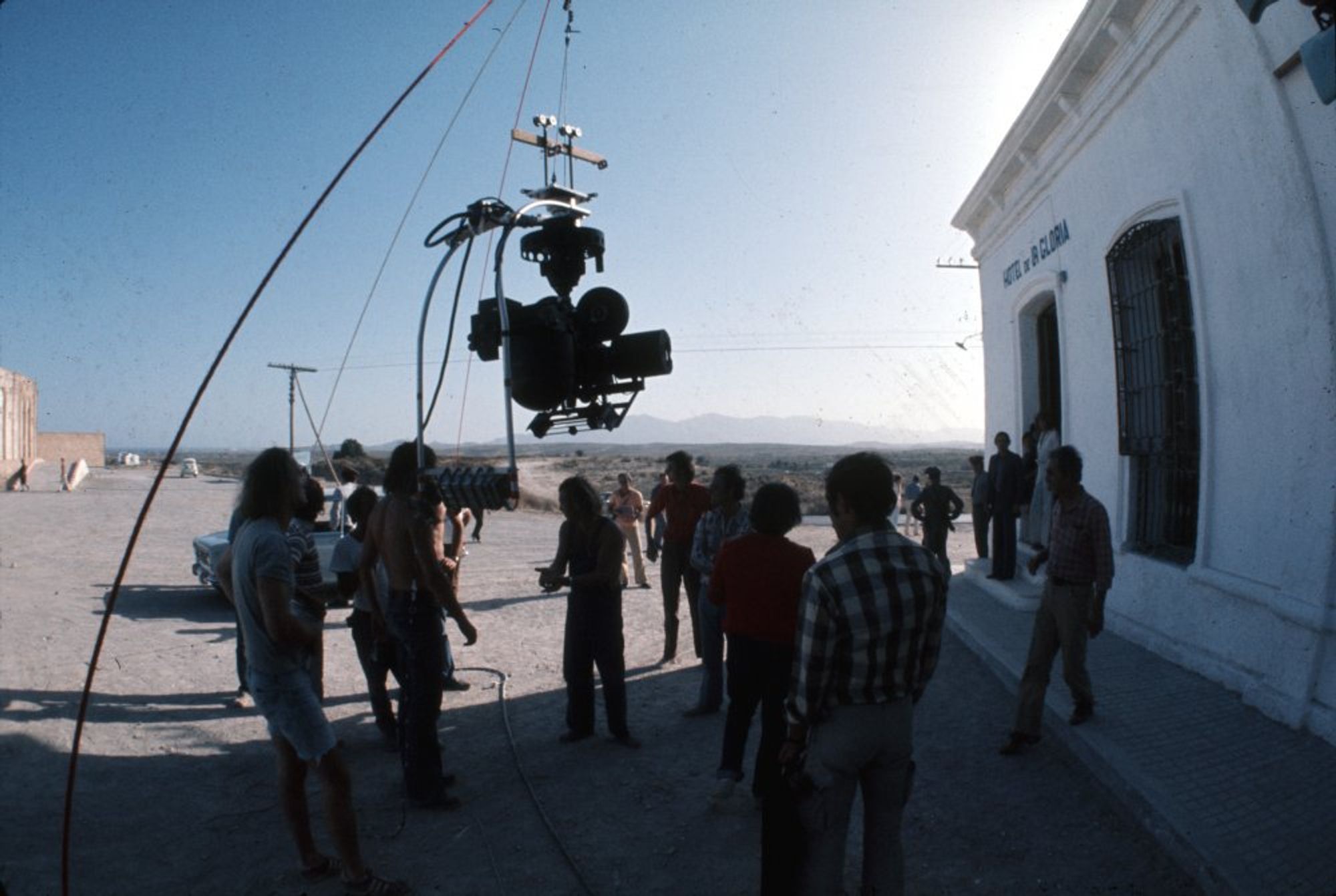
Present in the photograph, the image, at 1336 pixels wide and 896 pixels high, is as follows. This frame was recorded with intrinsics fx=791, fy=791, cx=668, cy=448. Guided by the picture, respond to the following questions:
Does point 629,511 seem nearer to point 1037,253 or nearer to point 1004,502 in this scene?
point 1004,502

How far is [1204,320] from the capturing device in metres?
5.95

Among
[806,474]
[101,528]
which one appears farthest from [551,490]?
[806,474]

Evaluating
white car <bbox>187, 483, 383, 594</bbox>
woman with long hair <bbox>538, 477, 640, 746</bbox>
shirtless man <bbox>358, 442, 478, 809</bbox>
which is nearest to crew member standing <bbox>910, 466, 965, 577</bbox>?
woman with long hair <bbox>538, 477, 640, 746</bbox>

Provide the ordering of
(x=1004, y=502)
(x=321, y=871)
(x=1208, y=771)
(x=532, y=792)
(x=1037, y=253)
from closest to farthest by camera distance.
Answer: (x=321, y=871)
(x=1208, y=771)
(x=532, y=792)
(x=1004, y=502)
(x=1037, y=253)

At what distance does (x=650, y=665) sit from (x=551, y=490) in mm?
26398

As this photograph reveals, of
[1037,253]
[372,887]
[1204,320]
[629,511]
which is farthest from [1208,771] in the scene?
[629,511]

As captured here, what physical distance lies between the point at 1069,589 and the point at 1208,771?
3.55ft

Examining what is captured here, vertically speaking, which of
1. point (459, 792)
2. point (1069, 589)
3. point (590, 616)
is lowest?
point (459, 792)

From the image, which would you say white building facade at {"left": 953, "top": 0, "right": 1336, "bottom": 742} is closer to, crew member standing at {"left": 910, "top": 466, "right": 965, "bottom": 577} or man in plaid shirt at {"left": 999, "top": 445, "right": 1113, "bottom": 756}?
man in plaid shirt at {"left": 999, "top": 445, "right": 1113, "bottom": 756}

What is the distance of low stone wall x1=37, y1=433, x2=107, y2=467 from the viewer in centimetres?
5128

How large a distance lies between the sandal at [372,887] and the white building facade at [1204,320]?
4.92 metres

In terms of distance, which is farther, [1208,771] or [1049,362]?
[1049,362]

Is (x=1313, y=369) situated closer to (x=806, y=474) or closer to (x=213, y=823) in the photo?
(x=213, y=823)

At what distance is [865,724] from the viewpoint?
2566 millimetres
